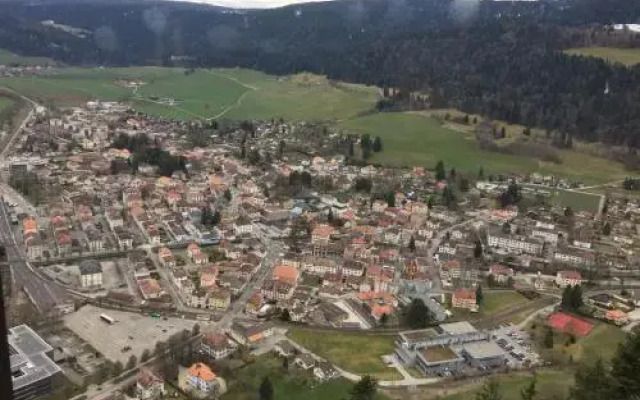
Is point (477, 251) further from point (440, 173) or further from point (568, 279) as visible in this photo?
point (440, 173)

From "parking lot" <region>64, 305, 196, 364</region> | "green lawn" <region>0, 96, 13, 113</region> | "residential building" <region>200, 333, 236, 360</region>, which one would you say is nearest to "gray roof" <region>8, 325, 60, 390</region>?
"parking lot" <region>64, 305, 196, 364</region>

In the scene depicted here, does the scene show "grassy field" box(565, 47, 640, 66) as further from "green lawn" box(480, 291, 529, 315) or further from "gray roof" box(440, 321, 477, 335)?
"gray roof" box(440, 321, 477, 335)

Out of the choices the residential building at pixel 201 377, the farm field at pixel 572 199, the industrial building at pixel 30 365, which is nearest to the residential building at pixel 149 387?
the residential building at pixel 201 377

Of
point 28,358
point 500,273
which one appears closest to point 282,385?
point 28,358

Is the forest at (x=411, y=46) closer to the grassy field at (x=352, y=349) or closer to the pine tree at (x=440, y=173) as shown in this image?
the pine tree at (x=440, y=173)

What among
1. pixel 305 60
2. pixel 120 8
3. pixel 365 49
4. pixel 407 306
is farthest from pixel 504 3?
pixel 407 306

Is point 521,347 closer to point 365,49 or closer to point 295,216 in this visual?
point 295,216
